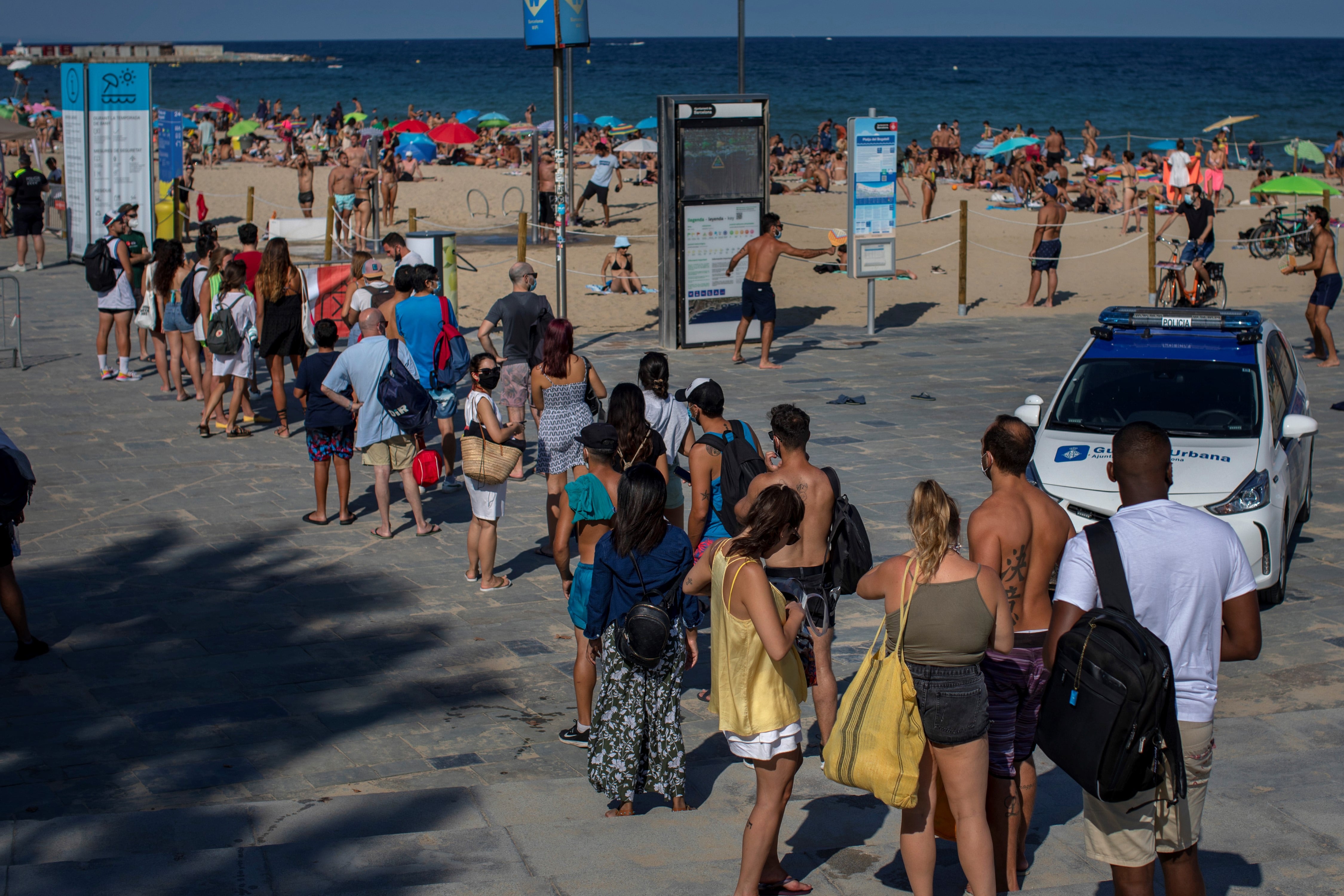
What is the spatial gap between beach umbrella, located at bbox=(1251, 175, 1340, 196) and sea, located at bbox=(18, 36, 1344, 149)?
1425 centimetres

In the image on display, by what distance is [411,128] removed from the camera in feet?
131

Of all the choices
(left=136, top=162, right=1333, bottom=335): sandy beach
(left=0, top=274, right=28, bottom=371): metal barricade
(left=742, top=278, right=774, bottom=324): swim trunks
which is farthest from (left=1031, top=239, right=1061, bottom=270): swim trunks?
(left=0, top=274, right=28, bottom=371): metal barricade

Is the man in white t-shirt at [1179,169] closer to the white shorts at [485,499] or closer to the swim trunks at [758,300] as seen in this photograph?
the swim trunks at [758,300]

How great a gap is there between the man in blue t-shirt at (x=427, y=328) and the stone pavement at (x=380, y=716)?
2.54ft

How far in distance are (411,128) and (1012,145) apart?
18.6 metres

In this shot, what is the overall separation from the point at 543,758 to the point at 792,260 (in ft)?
59.0

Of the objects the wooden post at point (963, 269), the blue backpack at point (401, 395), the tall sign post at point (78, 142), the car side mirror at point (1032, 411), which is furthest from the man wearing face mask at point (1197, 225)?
the tall sign post at point (78, 142)

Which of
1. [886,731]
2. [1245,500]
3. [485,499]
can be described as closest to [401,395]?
[485,499]

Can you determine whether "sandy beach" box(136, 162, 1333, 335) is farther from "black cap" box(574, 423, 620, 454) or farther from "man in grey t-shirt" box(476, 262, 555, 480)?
"black cap" box(574, 423, 620, 454)

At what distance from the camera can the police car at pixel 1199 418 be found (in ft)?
24.0

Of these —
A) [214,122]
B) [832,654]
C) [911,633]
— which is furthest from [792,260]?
[214,122]

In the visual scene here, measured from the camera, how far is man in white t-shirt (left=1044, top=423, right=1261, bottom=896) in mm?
3600

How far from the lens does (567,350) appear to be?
27.6 feet

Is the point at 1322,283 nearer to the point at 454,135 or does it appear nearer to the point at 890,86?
the point at 454,135
